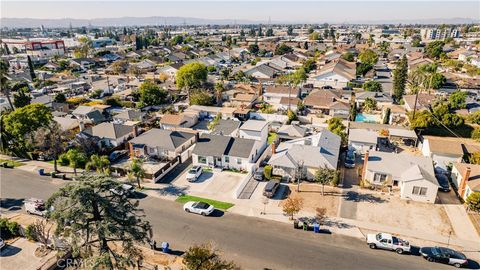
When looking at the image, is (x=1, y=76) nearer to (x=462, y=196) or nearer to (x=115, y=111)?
(x=115, y=111)

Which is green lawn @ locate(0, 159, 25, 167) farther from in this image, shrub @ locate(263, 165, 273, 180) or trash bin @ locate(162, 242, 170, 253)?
shrub @ locate(263, 165, 273, 180)

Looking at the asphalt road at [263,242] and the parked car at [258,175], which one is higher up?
the parked car at [258,175]

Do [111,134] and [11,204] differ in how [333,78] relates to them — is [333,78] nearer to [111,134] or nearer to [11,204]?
[111,134]

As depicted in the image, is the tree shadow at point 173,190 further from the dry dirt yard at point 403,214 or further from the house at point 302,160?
the dry dirt yard at point 403,214

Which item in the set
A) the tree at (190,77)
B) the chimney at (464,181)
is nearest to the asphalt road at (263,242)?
the chimney at (464,181)

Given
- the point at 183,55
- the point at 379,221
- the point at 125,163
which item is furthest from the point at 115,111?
the point at 183,55

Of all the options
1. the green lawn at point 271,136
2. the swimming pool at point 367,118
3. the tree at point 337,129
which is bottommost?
the green lawn at point 271,136

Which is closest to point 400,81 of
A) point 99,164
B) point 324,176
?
point 324,176
